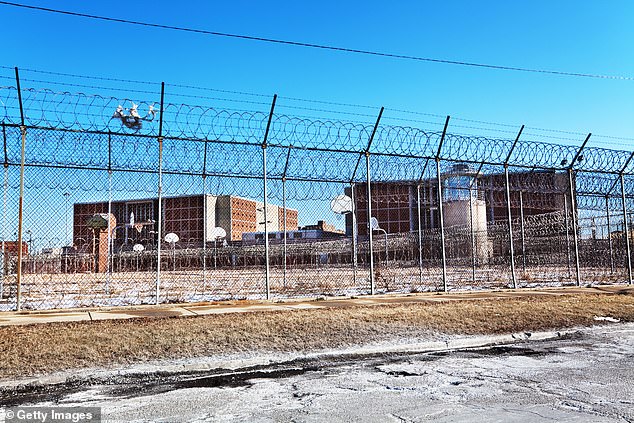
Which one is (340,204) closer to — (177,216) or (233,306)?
(233,306)

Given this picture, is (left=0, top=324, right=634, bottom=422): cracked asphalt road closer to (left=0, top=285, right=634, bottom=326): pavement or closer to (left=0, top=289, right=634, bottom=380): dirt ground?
(left=0, top=289, right=634, bottom=380): dirt ground

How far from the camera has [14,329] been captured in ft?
28.1

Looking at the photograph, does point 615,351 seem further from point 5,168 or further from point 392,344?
point 5,168

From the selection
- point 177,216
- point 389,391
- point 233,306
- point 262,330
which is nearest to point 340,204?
point 233,306

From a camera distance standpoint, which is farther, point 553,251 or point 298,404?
point 553,251

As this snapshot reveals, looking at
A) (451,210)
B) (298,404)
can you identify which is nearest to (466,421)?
(298,404)

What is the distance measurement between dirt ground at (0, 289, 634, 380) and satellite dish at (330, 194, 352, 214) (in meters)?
4.10

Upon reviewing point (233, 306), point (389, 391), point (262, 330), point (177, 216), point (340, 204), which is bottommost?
point (389, 391)

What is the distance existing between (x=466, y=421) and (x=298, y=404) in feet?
5.20

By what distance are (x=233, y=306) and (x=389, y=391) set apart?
6673 millimetres

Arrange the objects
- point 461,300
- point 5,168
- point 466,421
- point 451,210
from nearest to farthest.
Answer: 1. point 466,421
2. point 5,168
3. point 461,300
4. point 451,210

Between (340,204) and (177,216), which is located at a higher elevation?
(177,216)

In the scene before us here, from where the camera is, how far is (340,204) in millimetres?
15578

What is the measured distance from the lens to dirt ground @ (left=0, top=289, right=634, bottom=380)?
7.55m
